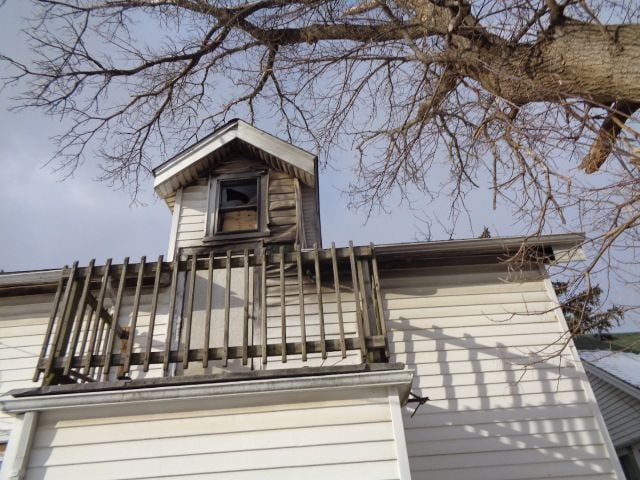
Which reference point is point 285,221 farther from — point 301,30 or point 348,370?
point 348,370

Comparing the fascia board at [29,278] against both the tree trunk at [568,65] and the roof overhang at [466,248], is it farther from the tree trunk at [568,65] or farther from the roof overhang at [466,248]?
the tree trunk at [568,65]

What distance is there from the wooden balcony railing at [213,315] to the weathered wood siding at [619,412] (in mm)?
11495

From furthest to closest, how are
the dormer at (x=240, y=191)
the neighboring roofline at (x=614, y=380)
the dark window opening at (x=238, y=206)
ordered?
1. the neighboring roofline at (x=614, y=380)
2. the dark window opening at (x=238, y=206)
3. the dormer at (x=240, y=191)

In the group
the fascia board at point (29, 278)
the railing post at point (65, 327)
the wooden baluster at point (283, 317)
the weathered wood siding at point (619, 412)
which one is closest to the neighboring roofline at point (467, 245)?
the wooden baluster at point (283, 317)

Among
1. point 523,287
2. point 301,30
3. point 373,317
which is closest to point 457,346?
point 523,287

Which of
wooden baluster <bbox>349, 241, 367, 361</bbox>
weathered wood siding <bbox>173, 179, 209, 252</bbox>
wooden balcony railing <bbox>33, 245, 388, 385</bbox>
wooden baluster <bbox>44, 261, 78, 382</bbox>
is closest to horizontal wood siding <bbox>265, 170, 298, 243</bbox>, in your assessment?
wooden balcony railing <bbox>33, 245, 388, 385</bbox>

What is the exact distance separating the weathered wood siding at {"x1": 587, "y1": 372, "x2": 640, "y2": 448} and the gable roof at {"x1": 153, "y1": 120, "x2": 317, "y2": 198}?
11.5m

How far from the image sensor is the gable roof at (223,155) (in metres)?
6.60

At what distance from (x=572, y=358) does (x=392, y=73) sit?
16.9 feet

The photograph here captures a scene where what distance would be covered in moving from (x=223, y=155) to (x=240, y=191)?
0.73 metres

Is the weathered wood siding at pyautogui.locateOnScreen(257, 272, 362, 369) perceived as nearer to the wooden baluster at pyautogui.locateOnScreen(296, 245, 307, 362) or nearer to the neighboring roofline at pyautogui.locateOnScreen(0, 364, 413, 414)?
the wooden baluster at pyautogui.locateOnScreen(296, 245, 307, 362)

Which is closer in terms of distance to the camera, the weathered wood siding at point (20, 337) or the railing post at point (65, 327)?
the railing post at point (65, 327)

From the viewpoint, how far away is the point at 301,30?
19.3 ft

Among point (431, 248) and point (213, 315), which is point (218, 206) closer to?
point (213, 315)
